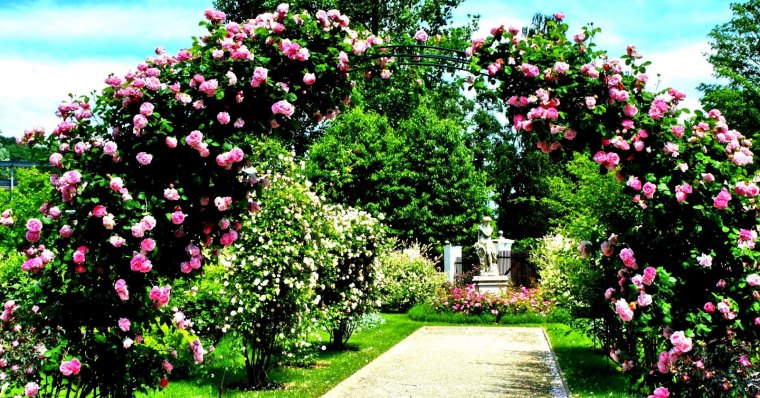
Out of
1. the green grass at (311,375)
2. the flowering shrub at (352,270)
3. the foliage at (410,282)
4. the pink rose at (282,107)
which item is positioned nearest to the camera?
the pink rose at (282,107)

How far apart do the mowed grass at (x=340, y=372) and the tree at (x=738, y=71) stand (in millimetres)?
16889

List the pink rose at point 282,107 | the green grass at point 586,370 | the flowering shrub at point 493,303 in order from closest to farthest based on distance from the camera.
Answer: the pink rose at point 282,107
the green grass at point 586,370
the flowering shrub at point 493,303

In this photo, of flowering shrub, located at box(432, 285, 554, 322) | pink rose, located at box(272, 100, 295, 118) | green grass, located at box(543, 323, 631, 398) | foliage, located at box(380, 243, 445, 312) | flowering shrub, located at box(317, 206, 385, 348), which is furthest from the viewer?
foliage, located at box(380, 243, 445, 312)

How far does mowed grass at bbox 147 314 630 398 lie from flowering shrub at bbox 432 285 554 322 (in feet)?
13.9

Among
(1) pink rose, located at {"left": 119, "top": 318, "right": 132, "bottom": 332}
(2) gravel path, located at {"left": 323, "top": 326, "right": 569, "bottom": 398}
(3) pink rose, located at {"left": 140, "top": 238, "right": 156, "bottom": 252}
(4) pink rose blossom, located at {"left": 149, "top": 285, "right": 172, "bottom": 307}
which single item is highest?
(3) pink rose, located at {"left": 140, "top": 238, "right": 156, "bottom": 252}

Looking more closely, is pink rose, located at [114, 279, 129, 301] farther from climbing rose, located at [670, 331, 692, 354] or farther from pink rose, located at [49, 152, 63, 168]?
climbing rose, located at [670, 331, 692, 354]

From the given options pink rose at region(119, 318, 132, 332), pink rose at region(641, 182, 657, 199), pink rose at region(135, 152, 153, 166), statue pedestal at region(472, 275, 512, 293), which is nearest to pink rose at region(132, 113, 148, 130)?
pink rose at region(135, 152, 153, 166)

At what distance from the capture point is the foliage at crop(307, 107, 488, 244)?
26922mm

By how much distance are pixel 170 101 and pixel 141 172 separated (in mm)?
582

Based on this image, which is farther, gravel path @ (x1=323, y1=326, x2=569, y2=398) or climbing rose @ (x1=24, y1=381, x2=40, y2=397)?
gravel path @ (x1=323, y1=326, x2=569, y2=398)

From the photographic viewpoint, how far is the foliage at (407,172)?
26.9 meters

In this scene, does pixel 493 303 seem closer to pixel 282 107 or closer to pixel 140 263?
pixel 282 107

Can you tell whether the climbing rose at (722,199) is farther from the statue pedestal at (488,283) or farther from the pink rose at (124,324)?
the statue pedestal at (488,283)

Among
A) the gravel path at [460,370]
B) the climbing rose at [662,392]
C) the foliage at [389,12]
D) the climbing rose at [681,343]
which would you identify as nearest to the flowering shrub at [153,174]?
the climbing rose at [681,343]
